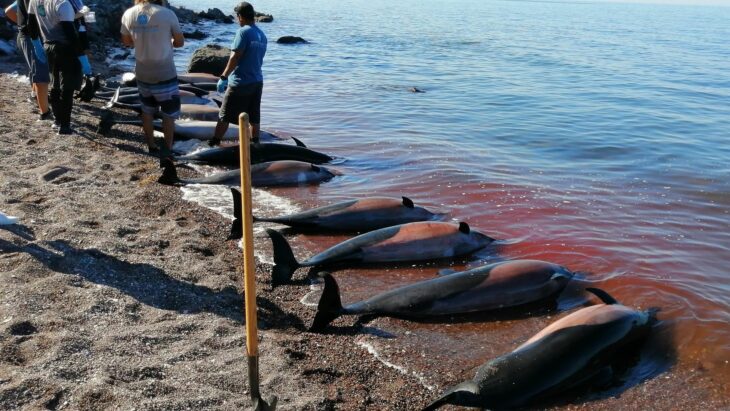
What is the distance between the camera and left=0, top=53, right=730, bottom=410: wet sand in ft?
14.4

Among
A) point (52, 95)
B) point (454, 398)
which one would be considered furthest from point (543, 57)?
point (454, 398)

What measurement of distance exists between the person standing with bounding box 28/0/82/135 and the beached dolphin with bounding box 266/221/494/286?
5.77m

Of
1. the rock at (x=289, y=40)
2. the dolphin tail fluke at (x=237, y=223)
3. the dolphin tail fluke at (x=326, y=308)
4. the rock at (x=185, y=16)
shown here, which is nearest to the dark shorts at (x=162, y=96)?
the dolphin tail fluke at (x=237, y=223)

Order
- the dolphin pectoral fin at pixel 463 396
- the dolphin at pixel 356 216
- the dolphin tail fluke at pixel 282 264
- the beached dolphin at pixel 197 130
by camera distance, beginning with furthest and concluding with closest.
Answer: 1. the beached dolphin at pixel 197 130
2. the dolphin at pixel 356 216
3. the dolphin tail fluke at pixel 282 264
4. the dolphin pectoral fin at pixel 463 396

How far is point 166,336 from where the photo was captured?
5051 mm

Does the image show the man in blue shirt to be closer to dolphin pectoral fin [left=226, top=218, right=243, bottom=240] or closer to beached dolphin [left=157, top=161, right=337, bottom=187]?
beached dolphin [left=157, top=161, right=337, bottom=187]

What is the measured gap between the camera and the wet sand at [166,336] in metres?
4.39

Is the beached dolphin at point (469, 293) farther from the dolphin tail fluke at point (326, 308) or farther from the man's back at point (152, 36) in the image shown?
the man's back at point (152, 36)

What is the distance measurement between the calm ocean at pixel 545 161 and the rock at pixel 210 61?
1.56 m

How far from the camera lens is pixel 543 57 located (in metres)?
30.1

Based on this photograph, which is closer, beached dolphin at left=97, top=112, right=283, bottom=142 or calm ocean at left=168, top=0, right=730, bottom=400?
calm ocean at left=168, top=0, right=730, bottom=400

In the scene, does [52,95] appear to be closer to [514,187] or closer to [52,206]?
[52,206]

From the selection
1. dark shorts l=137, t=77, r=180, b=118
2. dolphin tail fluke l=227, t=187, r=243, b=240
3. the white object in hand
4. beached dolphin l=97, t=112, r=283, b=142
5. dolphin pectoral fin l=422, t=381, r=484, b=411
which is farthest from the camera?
beached dolphin l=97, t=112, r=283, b=142

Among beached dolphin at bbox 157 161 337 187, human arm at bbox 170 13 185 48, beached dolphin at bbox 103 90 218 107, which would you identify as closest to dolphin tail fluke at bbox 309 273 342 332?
beached dolphin at bbox 157 161 337 187
